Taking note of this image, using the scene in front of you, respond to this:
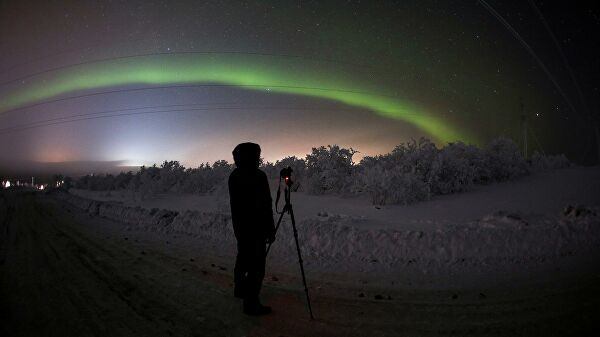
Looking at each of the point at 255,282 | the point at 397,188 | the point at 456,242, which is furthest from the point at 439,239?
the point at 397,188

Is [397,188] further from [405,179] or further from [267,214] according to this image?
[267,214]

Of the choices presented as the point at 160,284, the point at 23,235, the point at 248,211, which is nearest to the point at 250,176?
the point at 248,211

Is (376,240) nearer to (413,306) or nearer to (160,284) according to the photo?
(413,306)

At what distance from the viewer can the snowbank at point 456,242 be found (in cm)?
668

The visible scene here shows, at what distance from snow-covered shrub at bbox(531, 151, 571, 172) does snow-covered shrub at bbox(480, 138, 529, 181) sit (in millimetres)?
1933

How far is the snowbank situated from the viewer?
668 centimetres

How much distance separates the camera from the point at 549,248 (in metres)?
6.82

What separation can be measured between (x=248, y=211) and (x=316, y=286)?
76.1 inches

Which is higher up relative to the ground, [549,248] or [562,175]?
[562,175]

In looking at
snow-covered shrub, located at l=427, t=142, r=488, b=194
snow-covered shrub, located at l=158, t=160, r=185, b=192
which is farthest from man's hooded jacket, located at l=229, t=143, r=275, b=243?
snow-covered shrub, located at l=158, t=160, r=185, b=192

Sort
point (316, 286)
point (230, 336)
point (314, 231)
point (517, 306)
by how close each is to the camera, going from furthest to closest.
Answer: point (314, 231)
point (316, 286)
point (517, 306)
point (230, 336)

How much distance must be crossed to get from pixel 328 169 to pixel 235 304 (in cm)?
1422

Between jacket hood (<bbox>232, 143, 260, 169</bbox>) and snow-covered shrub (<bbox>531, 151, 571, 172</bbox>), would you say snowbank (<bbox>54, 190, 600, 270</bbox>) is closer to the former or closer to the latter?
jacket hood (<bbox>232, 143, 260, 169</bbox>)

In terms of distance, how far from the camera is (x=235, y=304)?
173 inches
